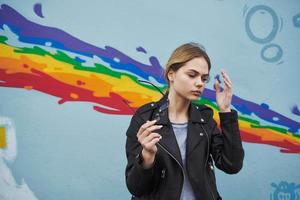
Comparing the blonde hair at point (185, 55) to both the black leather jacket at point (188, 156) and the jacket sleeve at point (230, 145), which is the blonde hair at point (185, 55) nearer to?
the black leather jacket at point (188, 156)

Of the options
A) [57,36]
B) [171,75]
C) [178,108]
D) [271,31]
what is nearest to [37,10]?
[57,36]

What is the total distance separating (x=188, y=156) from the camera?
66.5 inches

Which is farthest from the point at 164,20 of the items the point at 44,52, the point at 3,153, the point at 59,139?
the point at 3,153

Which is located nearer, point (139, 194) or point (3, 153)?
point (139, 194)

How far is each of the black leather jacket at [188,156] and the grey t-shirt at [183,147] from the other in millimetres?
26

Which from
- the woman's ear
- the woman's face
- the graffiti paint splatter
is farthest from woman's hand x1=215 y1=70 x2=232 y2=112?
the graffiti paint splatter

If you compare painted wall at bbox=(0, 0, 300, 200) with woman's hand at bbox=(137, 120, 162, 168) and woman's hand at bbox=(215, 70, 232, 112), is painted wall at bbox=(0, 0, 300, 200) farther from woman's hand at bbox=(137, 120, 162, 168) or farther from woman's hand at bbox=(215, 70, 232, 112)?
woman's hand at bbox=(137, 120, 162, 168)

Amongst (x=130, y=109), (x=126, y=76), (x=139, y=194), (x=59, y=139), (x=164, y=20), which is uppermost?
(x=164, y=20)

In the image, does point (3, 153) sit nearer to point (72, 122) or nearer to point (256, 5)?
point (72, 122)

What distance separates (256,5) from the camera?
10.3ft

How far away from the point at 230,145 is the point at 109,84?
134 cm

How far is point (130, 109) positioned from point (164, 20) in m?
0.75

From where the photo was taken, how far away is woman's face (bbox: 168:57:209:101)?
1.76m

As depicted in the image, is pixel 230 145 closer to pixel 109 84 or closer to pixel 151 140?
pixel 151 140
